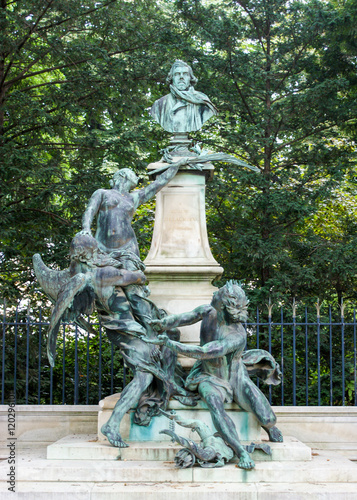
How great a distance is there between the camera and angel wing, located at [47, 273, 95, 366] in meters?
5.92

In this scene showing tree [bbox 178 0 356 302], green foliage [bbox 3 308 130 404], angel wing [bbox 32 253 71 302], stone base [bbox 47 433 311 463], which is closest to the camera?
stone base [bbox 47 433 311 463]

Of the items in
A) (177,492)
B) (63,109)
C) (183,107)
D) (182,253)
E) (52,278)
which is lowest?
(177,492)

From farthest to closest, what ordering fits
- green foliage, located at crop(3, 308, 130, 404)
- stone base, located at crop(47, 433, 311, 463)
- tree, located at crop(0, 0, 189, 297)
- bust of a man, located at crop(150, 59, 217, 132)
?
tree, located at crop(0, 0, 189, 297) → green foliage, located at crop(3, 308, 130, 404) → bust of a man, located at crop(150, 59, 217, 132) → stone base, located at crop(47, 433, 311, 463)

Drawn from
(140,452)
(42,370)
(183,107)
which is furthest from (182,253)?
(42,370)

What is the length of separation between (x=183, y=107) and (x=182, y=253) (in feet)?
5.59

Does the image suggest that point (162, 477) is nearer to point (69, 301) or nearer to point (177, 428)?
point (177, 428)

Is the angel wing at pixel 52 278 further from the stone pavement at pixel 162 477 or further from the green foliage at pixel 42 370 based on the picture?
the green foliage at pixel 42 370

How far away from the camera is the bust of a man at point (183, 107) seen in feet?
24.4

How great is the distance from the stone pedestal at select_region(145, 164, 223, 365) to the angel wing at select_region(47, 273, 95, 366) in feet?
3.16

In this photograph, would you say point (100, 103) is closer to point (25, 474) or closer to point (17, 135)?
point (17, 135)

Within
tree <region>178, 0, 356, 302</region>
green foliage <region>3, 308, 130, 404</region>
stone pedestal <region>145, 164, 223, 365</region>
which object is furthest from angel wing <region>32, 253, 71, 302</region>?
tree <region>178, 0, 356, 302</region>

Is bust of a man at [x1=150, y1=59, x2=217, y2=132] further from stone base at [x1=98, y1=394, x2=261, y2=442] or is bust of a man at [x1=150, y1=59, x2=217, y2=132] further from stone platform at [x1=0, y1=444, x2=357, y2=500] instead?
stone platform at [x1=0, y1=444, x2=357, y2=500]

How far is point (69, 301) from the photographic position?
5.93 m

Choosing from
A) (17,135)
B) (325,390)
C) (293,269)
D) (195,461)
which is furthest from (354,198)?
(195,461)
